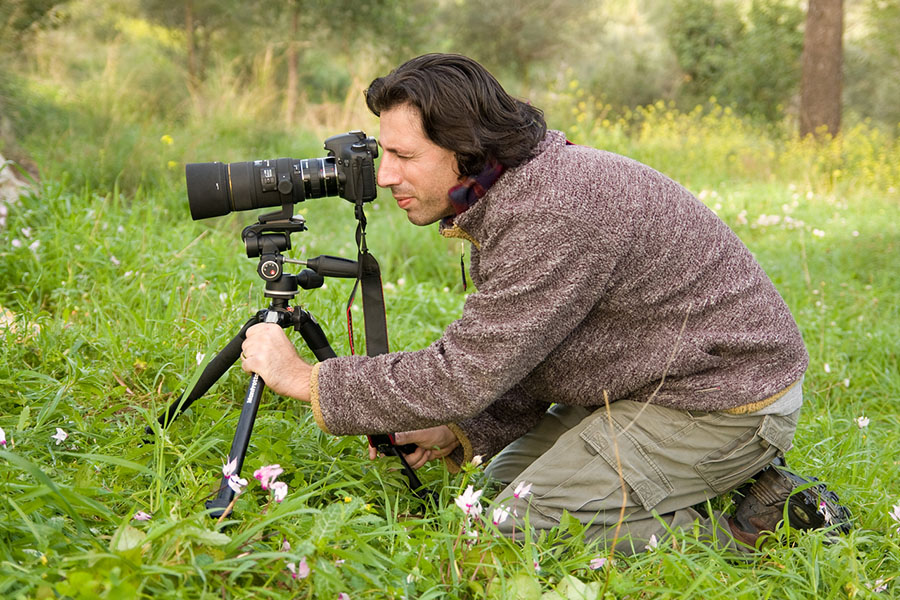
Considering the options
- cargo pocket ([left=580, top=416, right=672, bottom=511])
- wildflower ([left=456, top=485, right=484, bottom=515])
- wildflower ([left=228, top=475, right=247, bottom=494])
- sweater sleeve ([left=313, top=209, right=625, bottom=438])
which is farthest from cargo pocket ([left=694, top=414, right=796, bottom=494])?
wildflower ([left=228, top=475, right=247, bottom=494])

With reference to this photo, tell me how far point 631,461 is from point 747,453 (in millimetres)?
342

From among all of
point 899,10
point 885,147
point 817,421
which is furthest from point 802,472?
point 899,10

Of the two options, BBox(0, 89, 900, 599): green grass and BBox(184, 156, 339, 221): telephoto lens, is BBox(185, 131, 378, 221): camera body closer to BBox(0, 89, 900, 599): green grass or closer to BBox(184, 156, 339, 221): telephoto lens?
BBox(184, 156, 339, 221): telephoto lens

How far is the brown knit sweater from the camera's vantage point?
1878 mm

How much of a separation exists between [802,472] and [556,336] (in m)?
1.20

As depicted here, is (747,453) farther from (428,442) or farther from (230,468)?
(230,468)

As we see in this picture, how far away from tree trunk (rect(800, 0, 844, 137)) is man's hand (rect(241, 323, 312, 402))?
953 cm

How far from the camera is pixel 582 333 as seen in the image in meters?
2.11

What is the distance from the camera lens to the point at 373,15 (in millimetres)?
13484

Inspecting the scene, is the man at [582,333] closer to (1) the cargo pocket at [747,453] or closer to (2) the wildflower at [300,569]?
(1) the cargo pocket at [747,453]

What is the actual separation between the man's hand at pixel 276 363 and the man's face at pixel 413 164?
49 cm

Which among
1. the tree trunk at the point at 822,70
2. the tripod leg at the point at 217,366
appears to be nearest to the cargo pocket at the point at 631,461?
the tripod leg at the point at 217,366

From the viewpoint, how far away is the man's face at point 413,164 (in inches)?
78.8

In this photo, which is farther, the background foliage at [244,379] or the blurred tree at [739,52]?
the blurred tree at [739,52]
